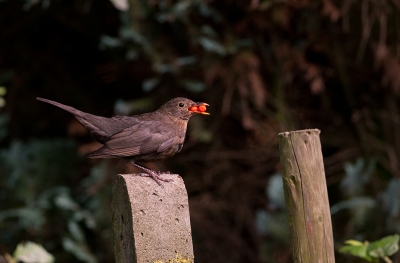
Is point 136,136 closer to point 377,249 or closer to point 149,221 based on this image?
point 149,221

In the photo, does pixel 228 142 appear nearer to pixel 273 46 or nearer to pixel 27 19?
pixel 273 46

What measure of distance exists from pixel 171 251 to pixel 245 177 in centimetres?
418

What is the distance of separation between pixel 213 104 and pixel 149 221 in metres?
3.68

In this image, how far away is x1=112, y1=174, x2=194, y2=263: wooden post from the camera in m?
2.42

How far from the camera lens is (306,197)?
2.71 m

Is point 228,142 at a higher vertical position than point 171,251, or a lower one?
higher

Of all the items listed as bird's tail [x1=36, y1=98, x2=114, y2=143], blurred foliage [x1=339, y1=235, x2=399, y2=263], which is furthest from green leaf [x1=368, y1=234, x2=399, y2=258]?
bird's tail [x1=36, y1=98, x2=114, y2=143]

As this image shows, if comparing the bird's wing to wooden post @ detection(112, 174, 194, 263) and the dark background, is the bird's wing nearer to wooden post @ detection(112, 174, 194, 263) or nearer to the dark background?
wooden post @ detection(112, 174, 194, 263)

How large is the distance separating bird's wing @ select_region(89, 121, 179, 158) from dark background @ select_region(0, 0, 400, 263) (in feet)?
7.74

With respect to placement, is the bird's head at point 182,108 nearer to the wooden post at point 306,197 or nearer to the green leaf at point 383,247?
the wooden post at point 306,197

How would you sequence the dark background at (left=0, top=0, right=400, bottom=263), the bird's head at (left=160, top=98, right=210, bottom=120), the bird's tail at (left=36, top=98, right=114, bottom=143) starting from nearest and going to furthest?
the bird's tail at (left=36, top=98, right=114, bottom=143), the bird's head at (left=160, top=98, right=210, bottom=120), the dark background at (left=0, top=0, right=400, bottom=263)

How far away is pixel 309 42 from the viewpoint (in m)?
6.17

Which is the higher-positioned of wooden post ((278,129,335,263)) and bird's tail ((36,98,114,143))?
bird's tail ((36,98,114,143))

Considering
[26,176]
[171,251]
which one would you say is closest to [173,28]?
[26,176]
